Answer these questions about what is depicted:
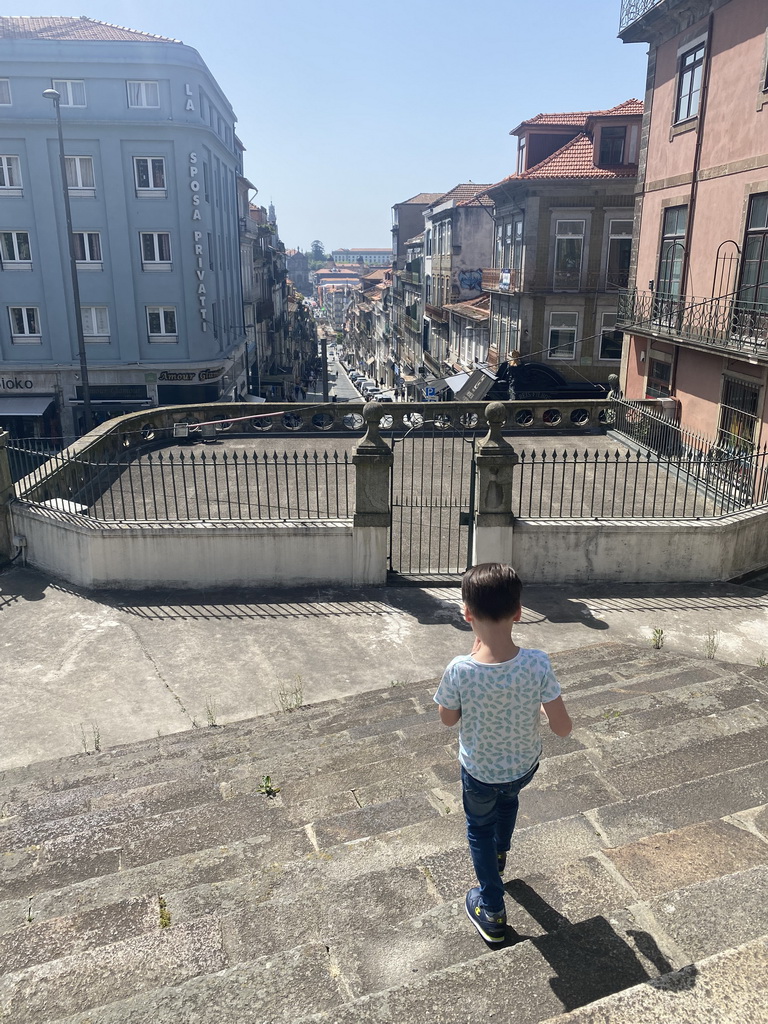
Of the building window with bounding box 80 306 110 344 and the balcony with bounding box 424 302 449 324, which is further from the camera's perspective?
the balcony with bounding box 424 302 449 324

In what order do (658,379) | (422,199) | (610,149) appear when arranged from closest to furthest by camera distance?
1. (658,379)
2. (610,149)
3. (422,199)

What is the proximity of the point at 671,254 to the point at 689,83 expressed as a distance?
3.67 m

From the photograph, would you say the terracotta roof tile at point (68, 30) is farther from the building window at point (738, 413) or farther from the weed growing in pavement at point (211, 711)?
the weed growing in pavement at point (211, 711)

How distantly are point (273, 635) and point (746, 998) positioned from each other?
696 cm

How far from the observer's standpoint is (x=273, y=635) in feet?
30.4

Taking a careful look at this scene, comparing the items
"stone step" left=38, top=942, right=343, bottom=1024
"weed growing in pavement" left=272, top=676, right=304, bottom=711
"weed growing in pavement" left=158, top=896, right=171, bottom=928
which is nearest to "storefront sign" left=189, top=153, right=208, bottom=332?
"weed growing in pavement" left=272, top=676, right=304, bottom=711

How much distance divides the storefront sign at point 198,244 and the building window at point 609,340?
16.5 m

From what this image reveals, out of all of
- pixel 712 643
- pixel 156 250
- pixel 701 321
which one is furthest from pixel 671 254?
pixel 156 250

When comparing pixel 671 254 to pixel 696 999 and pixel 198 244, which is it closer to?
pixel 696 999

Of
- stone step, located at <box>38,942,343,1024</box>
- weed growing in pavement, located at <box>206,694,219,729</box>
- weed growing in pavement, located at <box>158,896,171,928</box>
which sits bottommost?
weed growing in pavement, located at <box>206,694,219,729</box>

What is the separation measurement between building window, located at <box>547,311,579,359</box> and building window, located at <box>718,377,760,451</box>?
47.0 feet

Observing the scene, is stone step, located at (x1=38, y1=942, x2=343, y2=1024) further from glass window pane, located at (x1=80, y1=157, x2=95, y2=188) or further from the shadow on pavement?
glass window pane, located at (x1=80, y1=157, x2=95, y2=188)

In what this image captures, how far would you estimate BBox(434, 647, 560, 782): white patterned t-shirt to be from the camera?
3260mm

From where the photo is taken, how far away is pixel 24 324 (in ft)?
103
